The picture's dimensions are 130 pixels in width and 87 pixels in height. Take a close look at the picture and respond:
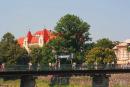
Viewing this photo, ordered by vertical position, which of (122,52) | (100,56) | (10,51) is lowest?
(100,56)

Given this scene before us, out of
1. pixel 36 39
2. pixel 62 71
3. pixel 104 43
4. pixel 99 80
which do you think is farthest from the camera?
pixel 36 39

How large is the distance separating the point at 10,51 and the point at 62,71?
50.2 meters

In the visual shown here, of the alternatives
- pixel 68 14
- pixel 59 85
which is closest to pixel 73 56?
pixel 68 14

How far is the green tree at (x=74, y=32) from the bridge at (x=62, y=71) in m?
43.6

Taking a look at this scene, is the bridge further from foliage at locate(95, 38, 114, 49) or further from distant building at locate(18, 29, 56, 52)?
distant building at locate(18, 29, 56, 52)

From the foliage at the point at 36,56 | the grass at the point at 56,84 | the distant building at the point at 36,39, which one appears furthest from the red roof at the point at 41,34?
the grass at the point at 56,84

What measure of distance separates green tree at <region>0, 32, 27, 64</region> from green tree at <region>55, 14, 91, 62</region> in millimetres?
10877

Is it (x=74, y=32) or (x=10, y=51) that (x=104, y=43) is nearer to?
(x=74, y=32)

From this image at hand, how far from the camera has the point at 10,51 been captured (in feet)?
370

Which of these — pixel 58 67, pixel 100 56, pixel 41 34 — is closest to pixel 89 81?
pixel 100 56

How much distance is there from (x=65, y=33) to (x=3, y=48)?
49.5ft

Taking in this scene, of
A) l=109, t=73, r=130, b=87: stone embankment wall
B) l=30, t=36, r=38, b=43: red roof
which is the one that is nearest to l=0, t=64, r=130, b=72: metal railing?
l=109, t=73, r=130, b=87: stone embankment wall

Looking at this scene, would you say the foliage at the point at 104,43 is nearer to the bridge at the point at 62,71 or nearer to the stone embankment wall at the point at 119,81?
the stone embankment wall at the point at 119,81

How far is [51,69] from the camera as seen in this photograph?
2448 inches
